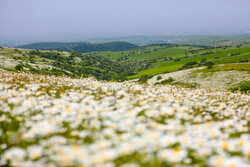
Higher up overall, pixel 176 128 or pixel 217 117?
pixel 176 128

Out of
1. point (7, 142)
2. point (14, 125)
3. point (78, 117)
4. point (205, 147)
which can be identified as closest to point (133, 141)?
point (205, 147)

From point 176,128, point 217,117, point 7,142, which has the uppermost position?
point 176,128

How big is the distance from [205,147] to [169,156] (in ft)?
4.19

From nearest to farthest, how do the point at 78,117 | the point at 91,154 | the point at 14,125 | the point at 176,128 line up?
the point at 91,154
the point at 176,128
the point at 78,117
the point at 14,125

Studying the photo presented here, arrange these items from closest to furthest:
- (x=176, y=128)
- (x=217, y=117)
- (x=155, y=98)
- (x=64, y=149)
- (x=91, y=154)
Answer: (x=91, y=154)
(x=64, y=149)
(x=176, y=128)
(x=217, y=117)
(x=155, y=98)

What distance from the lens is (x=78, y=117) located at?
487cm

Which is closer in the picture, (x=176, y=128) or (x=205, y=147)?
(x=205, y=147)

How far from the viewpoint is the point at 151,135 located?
362 cm

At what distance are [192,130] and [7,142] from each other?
5081mm

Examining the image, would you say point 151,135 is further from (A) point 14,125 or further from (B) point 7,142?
(A) point 14,125

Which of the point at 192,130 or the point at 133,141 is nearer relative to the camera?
the point at 133,141

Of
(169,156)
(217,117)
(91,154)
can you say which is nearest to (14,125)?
(91,154)

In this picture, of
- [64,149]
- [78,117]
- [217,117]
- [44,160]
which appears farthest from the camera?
[217,117]

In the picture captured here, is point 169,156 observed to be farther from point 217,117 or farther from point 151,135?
point 217,117
